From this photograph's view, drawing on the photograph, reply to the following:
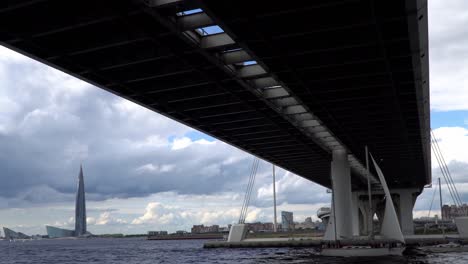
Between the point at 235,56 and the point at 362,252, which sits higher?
the point at 235,56

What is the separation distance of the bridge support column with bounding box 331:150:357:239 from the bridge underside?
15541 mm

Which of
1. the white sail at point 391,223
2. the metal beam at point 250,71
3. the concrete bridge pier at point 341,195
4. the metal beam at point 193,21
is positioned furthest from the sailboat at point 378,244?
the metal beam at point 193,21

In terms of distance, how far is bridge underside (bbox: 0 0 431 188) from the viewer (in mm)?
22625

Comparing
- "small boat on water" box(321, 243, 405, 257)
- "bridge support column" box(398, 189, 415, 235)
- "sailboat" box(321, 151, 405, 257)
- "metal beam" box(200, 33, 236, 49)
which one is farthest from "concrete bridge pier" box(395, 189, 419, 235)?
"metal beam" box(200, 33, 236, 49)

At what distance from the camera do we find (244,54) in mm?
29547

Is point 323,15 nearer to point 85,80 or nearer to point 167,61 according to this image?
point 167,61

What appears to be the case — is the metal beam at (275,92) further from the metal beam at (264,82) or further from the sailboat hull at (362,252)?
the sailboat hull at (362,252)

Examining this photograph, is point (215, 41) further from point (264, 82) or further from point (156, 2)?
point (264, 82)

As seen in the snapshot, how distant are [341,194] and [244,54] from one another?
38.0 metres

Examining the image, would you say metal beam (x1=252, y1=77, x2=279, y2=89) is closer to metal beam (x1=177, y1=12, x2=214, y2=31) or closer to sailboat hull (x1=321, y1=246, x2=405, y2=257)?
metal beam (x1=177, y1=12, x2=214, y2=31)

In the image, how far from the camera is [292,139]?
57281 mm

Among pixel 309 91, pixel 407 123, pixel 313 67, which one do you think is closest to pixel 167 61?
pixel 313 67

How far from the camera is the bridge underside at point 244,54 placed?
22.6m

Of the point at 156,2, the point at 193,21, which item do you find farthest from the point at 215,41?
the point at 156,2
